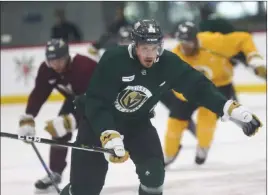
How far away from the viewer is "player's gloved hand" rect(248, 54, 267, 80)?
12.3ft

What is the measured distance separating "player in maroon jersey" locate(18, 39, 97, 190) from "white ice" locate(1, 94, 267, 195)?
1.55 ft

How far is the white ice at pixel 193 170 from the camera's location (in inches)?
139

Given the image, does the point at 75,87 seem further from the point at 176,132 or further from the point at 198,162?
the point at 198,162

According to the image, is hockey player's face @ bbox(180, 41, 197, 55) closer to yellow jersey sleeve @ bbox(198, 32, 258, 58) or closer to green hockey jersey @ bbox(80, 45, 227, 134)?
yellow jersey sleeve @ bbox(198, 32, 258, 58)

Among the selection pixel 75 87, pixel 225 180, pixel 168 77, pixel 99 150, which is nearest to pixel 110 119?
pixel 99 150

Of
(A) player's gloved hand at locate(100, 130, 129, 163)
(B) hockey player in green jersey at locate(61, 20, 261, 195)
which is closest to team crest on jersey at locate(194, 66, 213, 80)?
(B) hockey player in green jersey at locate(61, 20, 261, 195)

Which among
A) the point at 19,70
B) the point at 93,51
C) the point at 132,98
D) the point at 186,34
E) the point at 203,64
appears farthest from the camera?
the point at 19,70

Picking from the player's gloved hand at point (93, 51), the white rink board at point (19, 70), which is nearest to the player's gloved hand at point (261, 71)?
the player's gloved hand at point (93, 51)

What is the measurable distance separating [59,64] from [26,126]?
36cm

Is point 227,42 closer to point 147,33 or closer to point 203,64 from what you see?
point 203,64

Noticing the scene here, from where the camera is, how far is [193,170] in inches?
157

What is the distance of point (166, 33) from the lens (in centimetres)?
783

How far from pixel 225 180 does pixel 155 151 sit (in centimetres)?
125

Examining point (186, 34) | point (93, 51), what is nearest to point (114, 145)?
point (186, 34)
